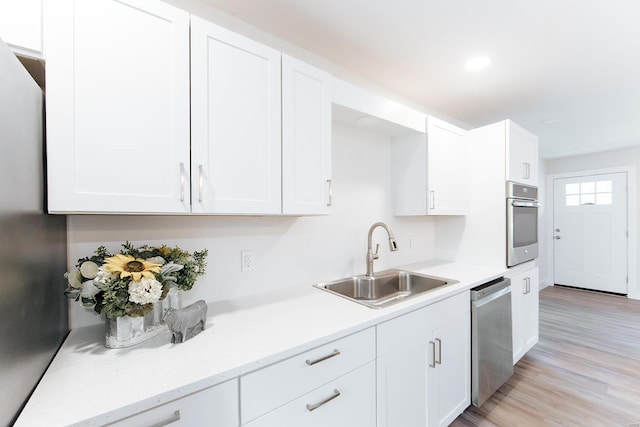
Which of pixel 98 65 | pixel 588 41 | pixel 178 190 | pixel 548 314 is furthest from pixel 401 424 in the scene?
pixel 548 314

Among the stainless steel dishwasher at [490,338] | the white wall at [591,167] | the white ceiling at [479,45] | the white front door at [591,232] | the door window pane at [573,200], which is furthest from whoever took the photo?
the door window pane at [573,200]

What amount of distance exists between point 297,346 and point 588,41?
246 cm

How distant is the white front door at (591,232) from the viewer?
4.35m

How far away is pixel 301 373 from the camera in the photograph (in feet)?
3.11

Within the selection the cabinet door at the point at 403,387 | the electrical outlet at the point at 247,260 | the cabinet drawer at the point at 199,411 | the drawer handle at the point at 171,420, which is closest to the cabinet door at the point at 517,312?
the cabinet door at the point at 403,387

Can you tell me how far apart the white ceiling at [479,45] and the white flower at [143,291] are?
55.9 inches

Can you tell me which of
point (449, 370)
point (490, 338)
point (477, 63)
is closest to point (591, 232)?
point (490, 338)

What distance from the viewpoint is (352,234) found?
6.58 ft

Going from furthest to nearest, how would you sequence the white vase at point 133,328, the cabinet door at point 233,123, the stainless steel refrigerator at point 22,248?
1. the cabinet door at point 233,123
2. the white vase at point 133,328
3. the stainless steel refrigerator at point 22,248

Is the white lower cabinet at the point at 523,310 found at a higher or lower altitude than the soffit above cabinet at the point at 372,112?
lower

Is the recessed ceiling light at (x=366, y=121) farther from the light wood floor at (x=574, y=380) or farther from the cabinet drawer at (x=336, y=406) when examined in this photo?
the light wood floor at (x=574, y=380)

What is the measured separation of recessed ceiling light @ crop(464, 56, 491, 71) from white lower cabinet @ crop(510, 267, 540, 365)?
5.40ft

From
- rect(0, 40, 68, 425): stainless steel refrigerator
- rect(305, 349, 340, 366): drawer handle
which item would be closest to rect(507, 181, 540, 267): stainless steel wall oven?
rect(305, 349, 340, 366): drawer handle

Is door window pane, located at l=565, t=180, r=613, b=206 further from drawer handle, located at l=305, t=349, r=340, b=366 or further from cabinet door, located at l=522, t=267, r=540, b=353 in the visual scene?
drawer handle, located at l=305, t=349, r=340, b=366
